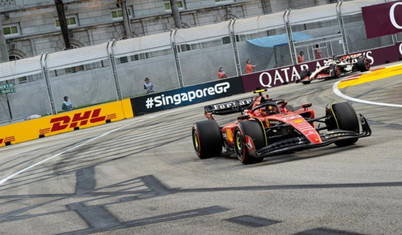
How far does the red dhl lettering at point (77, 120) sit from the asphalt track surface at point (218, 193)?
13.9 m

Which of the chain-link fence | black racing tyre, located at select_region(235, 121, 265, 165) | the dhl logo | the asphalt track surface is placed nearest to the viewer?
the asphalt track surface

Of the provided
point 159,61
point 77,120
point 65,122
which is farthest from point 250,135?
point 159,61

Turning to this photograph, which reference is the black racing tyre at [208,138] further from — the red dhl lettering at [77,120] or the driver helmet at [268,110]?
the red dhl lettering at [77,120]

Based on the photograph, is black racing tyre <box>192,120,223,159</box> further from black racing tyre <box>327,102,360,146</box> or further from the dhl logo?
the dhl logo

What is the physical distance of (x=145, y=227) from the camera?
6172mm

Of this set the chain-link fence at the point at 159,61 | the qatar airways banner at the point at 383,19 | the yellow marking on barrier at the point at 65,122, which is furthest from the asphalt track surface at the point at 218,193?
the qatar airways banner at the point at 383,19

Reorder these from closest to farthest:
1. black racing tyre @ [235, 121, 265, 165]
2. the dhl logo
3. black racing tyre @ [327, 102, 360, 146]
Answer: black racing tyre @ [235, 121, 265, 165]
black racing tyre @ [327, 102, 360, 146]
the dhl logo

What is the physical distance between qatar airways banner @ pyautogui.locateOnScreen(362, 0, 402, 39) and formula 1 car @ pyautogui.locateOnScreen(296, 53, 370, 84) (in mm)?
4732

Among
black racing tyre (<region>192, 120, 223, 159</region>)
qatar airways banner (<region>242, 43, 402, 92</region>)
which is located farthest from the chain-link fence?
black racing tyre (<region>192, 120, 223, 159</region>)

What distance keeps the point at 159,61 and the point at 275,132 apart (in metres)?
21.3

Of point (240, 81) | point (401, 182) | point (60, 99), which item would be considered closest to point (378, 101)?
point (401, 182)

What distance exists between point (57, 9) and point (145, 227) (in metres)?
41.8

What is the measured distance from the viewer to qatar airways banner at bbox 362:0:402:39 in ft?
108

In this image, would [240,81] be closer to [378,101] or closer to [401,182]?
[378,101]
